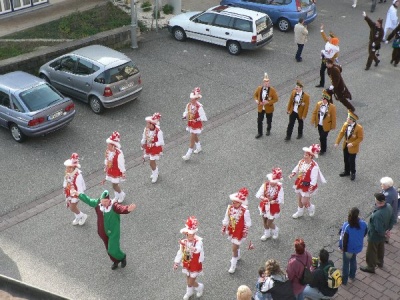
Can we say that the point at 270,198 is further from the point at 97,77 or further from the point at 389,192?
the point at 97,77

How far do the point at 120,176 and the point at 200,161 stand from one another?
2724 mm

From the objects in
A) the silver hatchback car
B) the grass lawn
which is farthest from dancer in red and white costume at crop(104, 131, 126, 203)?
the grass lawn

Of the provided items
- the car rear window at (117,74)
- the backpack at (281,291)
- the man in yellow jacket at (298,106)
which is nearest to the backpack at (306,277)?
the backpack at (281,291)

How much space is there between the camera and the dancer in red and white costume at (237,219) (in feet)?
34.0

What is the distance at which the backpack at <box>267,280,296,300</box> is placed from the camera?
29.4ft

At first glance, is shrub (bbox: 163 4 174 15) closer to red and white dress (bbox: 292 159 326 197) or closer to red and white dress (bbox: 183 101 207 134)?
red and white dress (bbox: 183 101 207 134)

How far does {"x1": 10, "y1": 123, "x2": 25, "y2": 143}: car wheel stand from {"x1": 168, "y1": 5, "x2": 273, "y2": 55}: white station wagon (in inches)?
337

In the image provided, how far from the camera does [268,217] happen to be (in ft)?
37.8

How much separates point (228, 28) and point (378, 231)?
12.0 meters

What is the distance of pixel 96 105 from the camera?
1688cm

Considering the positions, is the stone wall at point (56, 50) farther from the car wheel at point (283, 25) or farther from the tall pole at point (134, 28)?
the car wheel at point (283, 25)

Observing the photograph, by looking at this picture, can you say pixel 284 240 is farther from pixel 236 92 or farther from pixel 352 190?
pixel 236 92

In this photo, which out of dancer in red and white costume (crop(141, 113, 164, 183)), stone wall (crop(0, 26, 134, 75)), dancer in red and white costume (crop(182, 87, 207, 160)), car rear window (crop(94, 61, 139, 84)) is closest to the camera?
dancer in red and white costume (crop(141, 113, 164, 183))

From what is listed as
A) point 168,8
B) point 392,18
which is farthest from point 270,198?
point 168,8
